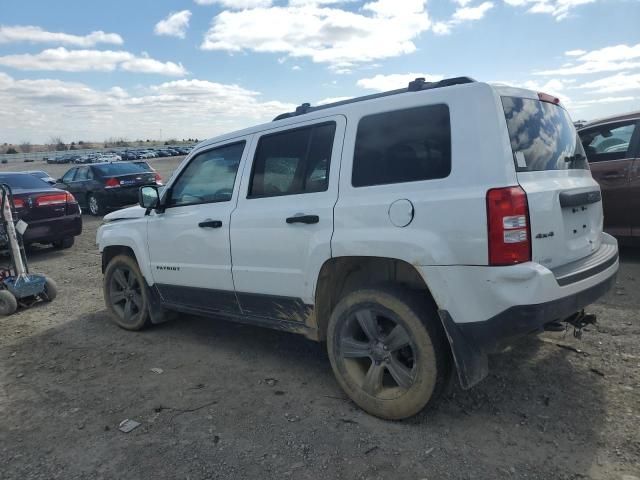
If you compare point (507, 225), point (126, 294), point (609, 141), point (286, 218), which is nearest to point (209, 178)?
point (286, 218)

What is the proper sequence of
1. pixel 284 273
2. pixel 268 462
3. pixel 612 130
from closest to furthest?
pixel 268 462, pixel 284 273, pixel 612 130

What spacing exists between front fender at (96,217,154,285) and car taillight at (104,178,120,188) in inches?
381

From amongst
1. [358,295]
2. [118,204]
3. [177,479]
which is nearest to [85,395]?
[177,479]

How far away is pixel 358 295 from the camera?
3.19 m

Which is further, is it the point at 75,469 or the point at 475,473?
the point at 75,469

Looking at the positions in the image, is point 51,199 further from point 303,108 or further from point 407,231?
point 407,231

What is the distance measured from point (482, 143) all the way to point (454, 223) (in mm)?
459

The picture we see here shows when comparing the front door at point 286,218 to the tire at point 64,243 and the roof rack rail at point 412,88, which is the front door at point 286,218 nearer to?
the roof rack rail at point 412,88

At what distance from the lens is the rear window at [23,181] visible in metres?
9.38

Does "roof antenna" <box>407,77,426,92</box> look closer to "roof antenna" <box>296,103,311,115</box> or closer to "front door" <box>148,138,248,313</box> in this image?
"roof antenna" <box>296,103,311,115</box>

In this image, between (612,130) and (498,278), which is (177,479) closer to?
(498,278)

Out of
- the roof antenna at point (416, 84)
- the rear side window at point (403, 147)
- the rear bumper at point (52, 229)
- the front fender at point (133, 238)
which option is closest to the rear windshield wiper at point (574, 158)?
the rear side window at point (403, 147)

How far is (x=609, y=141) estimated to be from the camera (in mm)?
6367

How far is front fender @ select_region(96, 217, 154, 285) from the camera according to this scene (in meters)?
4.84
